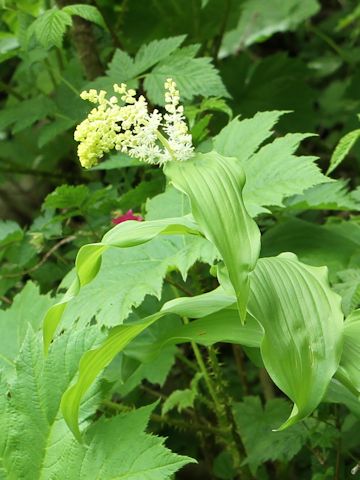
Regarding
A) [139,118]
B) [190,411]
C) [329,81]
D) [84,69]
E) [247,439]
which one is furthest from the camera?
[329,81]

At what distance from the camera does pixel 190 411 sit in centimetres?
149

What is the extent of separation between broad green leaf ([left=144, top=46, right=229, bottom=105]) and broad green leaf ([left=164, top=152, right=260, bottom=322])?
56cm

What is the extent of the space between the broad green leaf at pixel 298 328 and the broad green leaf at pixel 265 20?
1.76 metres

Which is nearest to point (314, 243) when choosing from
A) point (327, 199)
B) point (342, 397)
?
point (327, 199)

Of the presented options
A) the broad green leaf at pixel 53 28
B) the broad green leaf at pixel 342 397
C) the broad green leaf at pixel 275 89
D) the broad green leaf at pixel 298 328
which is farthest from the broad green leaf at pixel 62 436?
the broad green leaf at pixel 275 89

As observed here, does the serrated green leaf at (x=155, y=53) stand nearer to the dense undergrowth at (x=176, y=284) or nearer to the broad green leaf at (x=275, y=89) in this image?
the dense undergrowth at (x=176, y=284)

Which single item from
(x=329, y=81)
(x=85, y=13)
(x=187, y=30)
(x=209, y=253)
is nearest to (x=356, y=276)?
(x=209, y=253)

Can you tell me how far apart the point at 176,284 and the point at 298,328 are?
404 millimetres

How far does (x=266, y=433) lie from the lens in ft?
4.30

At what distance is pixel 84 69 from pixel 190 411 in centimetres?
89

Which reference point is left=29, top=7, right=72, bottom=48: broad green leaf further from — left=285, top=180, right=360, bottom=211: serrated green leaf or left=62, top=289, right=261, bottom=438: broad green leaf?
left=62, top=289, right=261, bottom=438: broad green leaf

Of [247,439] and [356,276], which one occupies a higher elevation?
[356,276]

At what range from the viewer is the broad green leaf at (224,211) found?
778 mm

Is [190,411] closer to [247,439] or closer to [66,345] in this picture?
[247,439]
